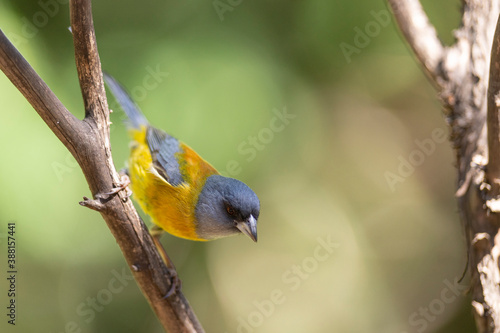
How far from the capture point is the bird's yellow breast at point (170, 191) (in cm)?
255

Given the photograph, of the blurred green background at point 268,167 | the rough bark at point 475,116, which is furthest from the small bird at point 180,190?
the rough bark at point 475,116

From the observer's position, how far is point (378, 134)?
4.52 metres

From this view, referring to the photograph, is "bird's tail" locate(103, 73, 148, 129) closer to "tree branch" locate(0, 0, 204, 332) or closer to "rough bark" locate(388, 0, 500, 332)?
"tree branch" locate(0, 0, 204, 332)

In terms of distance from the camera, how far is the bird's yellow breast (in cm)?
255

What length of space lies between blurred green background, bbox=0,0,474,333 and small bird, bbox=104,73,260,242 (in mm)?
314

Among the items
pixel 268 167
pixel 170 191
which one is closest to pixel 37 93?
pixel 170 191

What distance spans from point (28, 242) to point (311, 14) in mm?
2668

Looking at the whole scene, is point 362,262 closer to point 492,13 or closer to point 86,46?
point 492,13

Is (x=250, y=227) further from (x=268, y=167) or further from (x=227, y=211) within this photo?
(x=268, y=167)

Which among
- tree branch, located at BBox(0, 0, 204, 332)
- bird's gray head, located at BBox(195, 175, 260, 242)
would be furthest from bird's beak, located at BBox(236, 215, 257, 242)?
tree branch, located at BBox(0, 0, 204, 332)

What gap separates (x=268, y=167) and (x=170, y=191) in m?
1.31

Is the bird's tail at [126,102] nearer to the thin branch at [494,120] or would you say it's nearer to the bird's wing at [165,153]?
the bird's wing at [165,153]

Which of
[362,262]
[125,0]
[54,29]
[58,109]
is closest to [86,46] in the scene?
[58,109]

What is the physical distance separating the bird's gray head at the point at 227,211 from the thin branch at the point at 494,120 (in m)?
1.02
